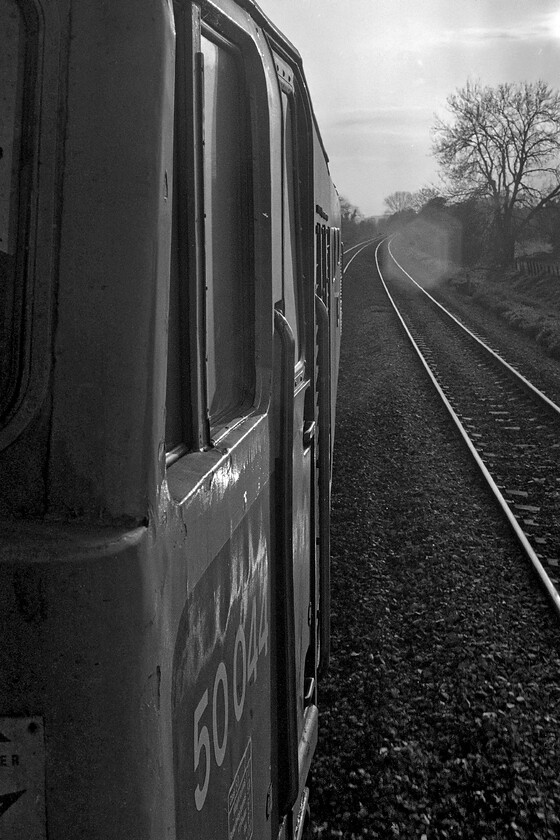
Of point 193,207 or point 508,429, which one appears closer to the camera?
point 193,207

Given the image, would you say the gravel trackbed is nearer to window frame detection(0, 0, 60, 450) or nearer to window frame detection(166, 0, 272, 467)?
window frame detection(166, 0, 272, 467)

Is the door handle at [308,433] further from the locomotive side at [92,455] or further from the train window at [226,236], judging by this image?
the locomotive side at [92,455]

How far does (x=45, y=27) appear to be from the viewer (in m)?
1.21

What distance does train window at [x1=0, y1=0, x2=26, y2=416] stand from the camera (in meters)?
1.20

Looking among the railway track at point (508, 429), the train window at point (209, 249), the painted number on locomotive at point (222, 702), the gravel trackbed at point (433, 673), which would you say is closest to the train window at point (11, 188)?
the train window at point (209, 249)

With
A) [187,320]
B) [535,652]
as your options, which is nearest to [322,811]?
[535,652]

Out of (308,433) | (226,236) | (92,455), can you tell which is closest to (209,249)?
(226,236)

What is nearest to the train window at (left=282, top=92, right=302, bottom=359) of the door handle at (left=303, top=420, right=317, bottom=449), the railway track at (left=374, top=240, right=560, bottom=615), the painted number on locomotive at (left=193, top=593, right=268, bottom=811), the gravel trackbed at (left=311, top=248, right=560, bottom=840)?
the door handle at (left=303, top=420, right=317, bottom=449)

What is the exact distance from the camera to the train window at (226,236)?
1818 millimetres

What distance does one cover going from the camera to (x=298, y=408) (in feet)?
9.47

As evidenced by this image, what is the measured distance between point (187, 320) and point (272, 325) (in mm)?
649

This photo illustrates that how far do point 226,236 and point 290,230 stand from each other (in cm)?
85

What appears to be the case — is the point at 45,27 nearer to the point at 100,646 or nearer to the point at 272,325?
the point at 100,646

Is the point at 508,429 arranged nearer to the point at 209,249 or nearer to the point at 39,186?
the point at 209,249
